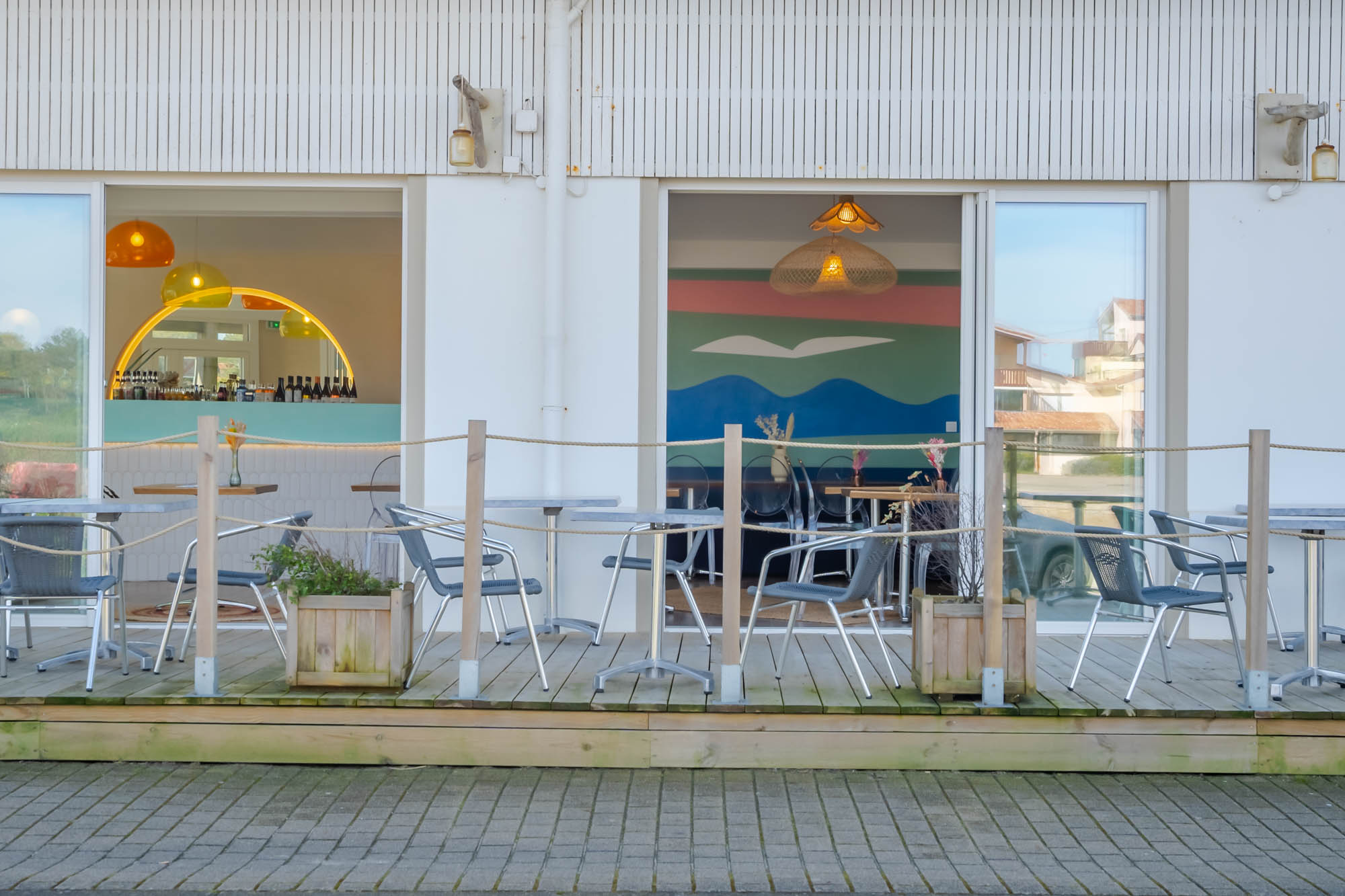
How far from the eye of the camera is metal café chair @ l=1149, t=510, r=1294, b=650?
15.5 ft

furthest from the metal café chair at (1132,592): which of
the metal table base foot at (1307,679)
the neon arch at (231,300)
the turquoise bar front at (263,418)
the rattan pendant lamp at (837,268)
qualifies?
the neon arch at (231,300)

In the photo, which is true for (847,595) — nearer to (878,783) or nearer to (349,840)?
(878,783)

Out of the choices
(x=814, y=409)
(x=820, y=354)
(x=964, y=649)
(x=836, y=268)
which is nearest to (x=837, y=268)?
(x=836, y=268)

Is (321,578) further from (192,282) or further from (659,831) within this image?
(192,282)

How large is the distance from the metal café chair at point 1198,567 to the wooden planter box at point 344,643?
2.89m

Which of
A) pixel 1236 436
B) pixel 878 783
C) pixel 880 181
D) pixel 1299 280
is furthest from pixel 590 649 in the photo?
pixel 1299 280

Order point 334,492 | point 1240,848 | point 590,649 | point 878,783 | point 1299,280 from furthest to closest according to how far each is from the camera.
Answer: point 334,492 → point 1299,280 → point 590,649 → point 878,783 → point 1240,848

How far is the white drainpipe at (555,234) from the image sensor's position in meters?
5.55

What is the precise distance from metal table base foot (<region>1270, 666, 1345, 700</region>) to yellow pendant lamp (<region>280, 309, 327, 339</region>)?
317 inches

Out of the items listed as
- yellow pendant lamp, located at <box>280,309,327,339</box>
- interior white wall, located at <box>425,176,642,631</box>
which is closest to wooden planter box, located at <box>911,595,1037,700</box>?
interior white wall, located at <box>425,176,642,631</box>

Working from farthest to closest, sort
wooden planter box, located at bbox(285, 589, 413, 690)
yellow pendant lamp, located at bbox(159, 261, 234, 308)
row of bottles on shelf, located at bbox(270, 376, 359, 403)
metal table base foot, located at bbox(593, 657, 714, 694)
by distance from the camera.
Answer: yellow pendant lamp, located at bbox(159, 261, 234, 308) < row of bottles on shelf, located at bbox(270, 376, 359, 403) < metal table base foot, located at bbox(593, 657, 714, 694) < wooden planter box, located at bbox(285, 589, 413, 690)

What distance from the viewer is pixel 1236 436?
5625mm

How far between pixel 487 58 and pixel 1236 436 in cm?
405

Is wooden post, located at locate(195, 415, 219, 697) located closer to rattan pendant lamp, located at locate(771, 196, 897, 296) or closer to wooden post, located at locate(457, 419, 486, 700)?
wooden post, located at locate(457, 419, 486, 700)
